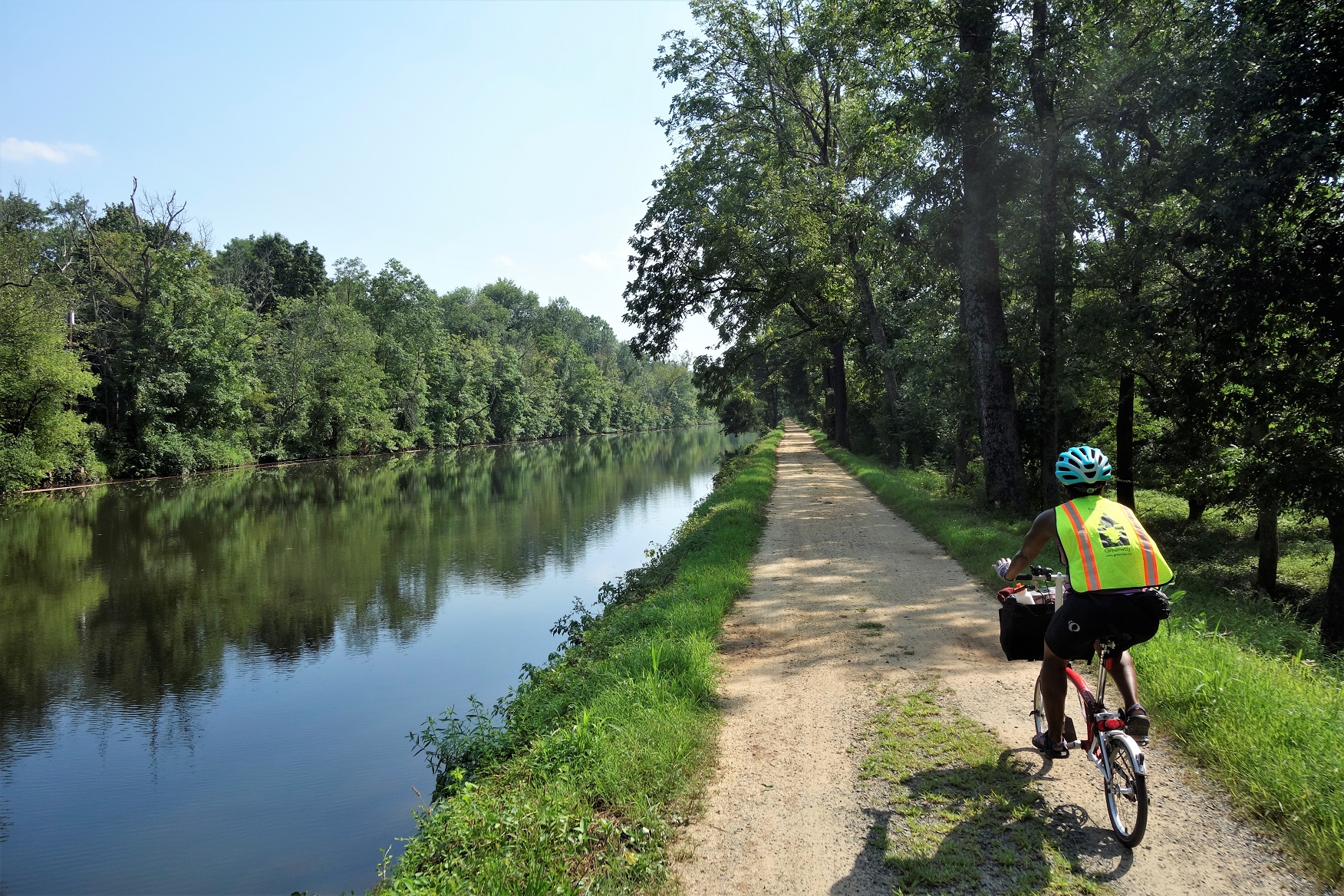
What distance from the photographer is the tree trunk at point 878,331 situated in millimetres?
23109

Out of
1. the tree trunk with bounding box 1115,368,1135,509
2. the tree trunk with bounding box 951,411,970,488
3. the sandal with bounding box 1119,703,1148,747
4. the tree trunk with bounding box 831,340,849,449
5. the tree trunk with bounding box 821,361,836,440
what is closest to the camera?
the sandal with bounding box 1119,703,1148,747

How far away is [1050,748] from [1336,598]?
8.42 m

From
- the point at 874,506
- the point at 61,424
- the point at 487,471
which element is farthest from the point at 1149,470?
the point at 61,424

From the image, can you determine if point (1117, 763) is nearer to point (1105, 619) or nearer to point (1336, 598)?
point (1105, 619)

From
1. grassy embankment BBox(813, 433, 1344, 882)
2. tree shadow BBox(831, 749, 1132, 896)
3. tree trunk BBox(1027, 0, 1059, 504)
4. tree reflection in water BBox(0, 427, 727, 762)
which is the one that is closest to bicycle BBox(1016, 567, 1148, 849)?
tree shadow BBox(831, 749, 1132, 896)

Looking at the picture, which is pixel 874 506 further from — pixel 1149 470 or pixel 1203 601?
pixel 1203 601

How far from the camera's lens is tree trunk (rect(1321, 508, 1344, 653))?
959cm

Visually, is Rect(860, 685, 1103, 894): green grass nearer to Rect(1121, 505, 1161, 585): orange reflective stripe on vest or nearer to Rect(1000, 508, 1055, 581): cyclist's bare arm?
Rect(1000, 508, 1055, 581): cyclist's bare arm

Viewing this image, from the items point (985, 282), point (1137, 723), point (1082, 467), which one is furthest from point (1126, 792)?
point (985, 282)

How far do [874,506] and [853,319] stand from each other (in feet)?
37.0

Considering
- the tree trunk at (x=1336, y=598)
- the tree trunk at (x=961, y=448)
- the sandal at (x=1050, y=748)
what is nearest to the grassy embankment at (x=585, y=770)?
the sandal at (x=1050, y=748)

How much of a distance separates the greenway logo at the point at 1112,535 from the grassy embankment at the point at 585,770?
2557 mm

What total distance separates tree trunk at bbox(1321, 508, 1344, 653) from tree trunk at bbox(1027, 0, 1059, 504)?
471 centimetres

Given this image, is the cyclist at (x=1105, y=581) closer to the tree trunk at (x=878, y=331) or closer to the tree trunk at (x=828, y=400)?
the tree trunk at (x=878, y=331)
